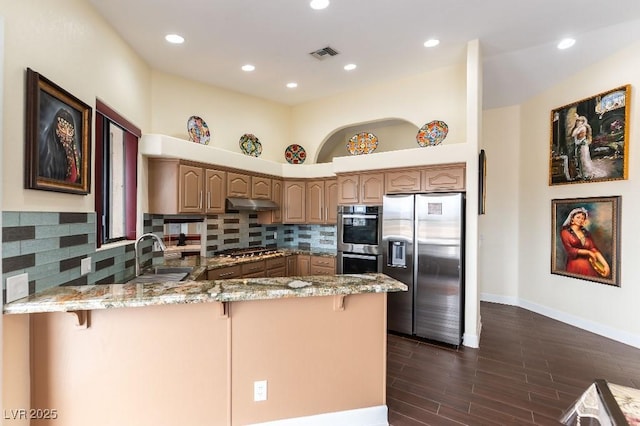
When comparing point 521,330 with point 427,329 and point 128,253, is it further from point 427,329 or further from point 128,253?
point 128,253

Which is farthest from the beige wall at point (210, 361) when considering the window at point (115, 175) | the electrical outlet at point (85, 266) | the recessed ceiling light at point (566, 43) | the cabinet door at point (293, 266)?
the recessed ceiling light at point (566, 43)

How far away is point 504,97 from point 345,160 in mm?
2771

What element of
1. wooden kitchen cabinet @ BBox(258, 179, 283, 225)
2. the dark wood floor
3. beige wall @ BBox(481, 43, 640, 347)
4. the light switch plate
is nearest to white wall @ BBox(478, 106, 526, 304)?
beige wall @ BBox(481, 43, 640, 347)

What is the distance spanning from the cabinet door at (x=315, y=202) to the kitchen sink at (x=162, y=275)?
2.10 meters

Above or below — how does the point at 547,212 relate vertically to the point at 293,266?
above

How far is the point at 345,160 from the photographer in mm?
4285

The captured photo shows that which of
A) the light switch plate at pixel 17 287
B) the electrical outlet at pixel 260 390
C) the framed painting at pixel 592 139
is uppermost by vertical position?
the framed painting at pixel 592 139

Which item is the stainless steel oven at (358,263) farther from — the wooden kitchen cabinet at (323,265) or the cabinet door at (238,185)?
the cabinet door at (238,185)

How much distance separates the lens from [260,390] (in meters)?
1.94

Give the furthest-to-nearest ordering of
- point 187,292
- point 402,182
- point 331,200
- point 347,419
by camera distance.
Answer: point 331,200 → point 402,182 → point 347,419 → point 187,292

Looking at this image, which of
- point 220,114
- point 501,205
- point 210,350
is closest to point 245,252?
point 220,114

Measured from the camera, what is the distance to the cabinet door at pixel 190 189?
3.51 meters

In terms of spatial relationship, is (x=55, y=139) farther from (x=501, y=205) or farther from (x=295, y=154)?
(x=501, y=205)

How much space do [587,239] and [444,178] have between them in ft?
7.30
